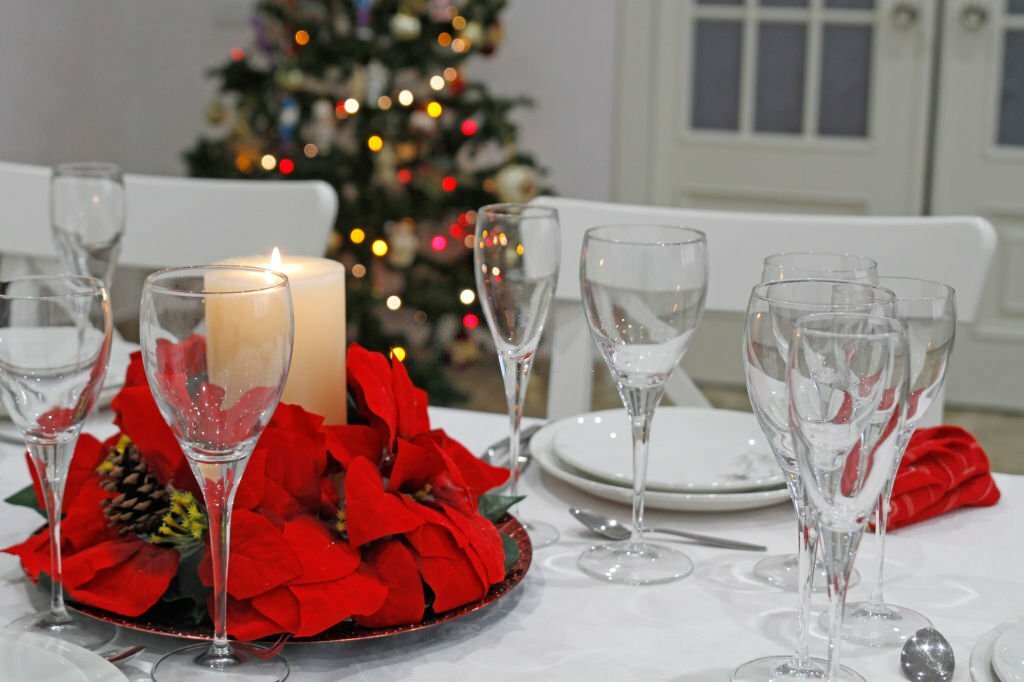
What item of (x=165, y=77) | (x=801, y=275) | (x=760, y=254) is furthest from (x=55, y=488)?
(x=165, y=77)

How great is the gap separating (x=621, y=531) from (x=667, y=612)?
123 millimetres

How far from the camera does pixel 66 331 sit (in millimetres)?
702

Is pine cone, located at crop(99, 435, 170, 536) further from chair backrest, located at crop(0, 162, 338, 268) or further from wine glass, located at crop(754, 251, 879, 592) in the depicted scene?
chair backrest, located at crop(0, 162, 338, 268)

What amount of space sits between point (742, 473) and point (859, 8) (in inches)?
109

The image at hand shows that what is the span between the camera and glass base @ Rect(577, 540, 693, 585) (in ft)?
2.70

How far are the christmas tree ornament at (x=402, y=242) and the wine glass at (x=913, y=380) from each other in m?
2.66

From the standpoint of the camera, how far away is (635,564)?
Answer: 2.76ft

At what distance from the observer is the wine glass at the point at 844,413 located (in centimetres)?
53

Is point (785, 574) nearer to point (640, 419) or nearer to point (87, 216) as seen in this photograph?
point (640, 419)

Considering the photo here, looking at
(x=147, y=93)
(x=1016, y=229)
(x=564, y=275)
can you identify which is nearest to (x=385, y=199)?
(x=147, y=93)

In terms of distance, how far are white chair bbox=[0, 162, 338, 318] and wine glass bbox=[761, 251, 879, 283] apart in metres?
0.82

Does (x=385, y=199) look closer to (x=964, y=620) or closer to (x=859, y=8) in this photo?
(x=859, y=8)

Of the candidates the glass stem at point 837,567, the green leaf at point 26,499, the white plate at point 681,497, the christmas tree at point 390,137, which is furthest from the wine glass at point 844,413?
the christmas tree at point 390,137

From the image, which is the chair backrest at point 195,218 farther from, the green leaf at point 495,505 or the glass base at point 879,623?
the glass base at point 879,623
